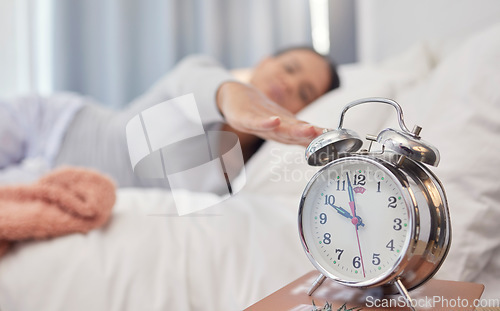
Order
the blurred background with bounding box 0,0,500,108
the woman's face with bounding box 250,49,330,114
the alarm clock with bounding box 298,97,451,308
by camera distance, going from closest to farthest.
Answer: the alarm clock with bounding box 298,97,451,308
the woman's face with bounding box 250,49,330,114
the blurred background with bounding box 0,0,500,108

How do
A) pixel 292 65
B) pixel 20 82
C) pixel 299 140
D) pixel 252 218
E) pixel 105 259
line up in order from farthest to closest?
pixel 20 82 → pixel 292 65 → pixel 252 218 → pixel 105 259 → pixel 299 140

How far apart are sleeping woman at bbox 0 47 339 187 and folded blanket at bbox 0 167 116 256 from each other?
8 centimetres

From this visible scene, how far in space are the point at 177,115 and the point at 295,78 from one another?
0.69 m

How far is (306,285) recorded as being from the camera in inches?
20.2

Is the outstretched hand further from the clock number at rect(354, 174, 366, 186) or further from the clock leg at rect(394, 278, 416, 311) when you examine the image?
the clock leg at rect(394, 278, 416, 311)

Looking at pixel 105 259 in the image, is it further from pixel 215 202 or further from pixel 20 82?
pixel 20 82

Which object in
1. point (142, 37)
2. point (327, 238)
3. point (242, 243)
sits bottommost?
point (242, 243)

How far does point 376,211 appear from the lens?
1.44 ft

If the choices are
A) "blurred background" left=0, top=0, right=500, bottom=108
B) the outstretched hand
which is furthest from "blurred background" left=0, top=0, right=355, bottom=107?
the outstretched hand

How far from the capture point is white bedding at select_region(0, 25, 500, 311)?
58 cm

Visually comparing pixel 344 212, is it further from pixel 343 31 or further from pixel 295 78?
pixel 343 31

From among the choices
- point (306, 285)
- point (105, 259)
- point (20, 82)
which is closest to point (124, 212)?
point (105, 259)

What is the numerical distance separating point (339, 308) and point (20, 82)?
75.2 inches

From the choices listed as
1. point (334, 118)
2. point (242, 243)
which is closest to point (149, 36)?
point (334, 118)
